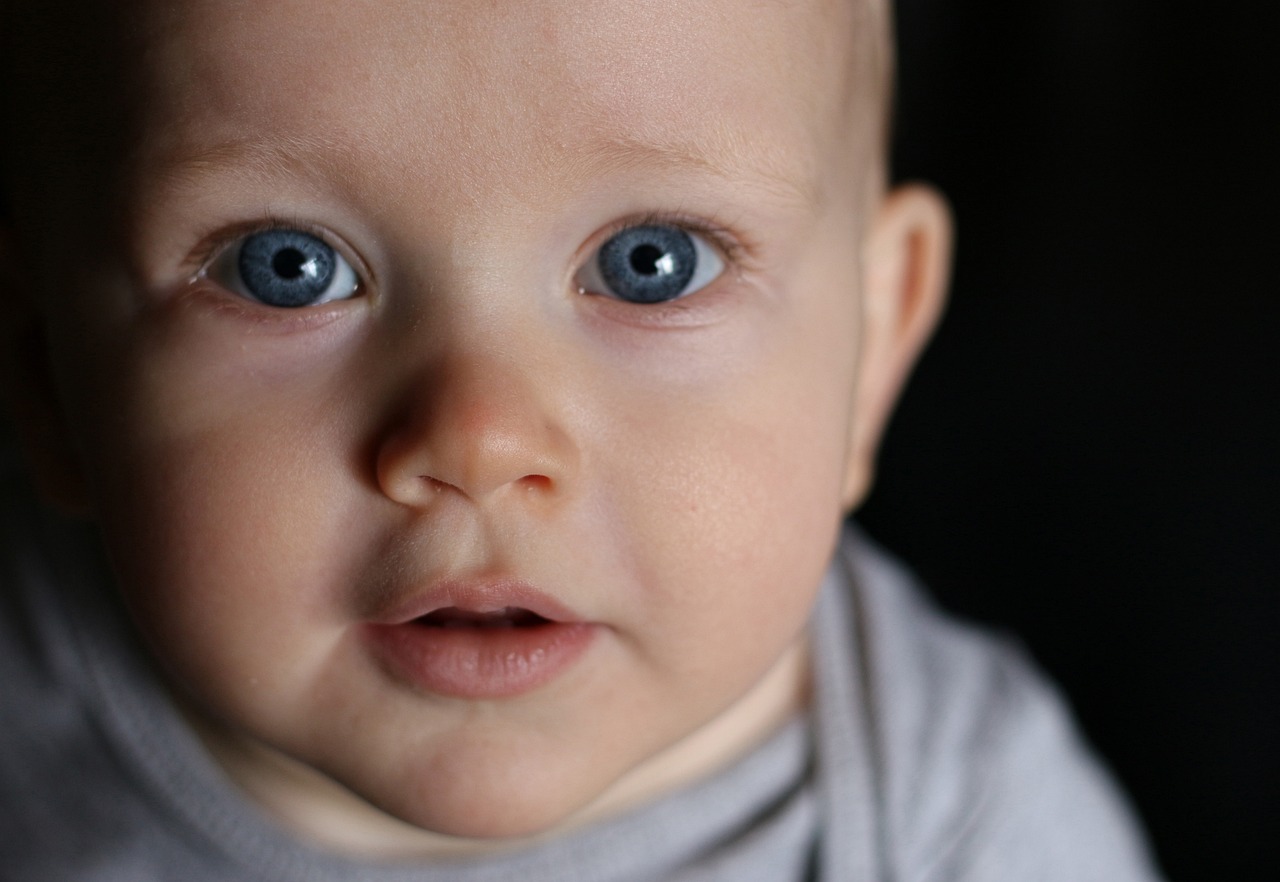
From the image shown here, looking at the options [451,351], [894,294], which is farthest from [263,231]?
[894,294]

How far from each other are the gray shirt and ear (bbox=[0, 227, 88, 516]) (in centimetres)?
17

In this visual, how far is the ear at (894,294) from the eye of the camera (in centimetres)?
101

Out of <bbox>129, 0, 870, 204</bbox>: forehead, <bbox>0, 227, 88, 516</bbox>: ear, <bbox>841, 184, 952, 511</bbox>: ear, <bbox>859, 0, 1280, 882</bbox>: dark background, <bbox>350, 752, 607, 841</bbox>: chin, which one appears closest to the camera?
<bbox>129, 0, 870, 204</bbox>: forehead

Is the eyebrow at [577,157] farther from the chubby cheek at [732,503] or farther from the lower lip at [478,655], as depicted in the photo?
the lower lip at [478,655]

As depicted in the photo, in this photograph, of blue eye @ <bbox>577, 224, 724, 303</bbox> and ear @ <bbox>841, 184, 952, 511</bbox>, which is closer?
blue eye @ <bbox>577, 224, 724, 303</bbox>

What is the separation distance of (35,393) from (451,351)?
1.14 feet

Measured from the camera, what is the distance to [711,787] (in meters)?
1.02

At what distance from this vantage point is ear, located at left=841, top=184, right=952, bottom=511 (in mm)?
1013

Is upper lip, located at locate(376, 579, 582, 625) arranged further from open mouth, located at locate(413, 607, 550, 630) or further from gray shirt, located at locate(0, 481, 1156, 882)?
gray shirt, located at locate(0, 481, 1156, 882)

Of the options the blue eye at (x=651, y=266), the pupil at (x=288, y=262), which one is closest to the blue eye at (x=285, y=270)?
the pupil at (x=288, y=262)

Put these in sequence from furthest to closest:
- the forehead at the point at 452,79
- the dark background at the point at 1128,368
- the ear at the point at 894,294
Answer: the dark background at the point at 1128,368 < the ear at the point at 894,294 < the forehead at the point at 452,79

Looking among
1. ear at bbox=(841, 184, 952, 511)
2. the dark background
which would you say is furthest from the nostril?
the dark background

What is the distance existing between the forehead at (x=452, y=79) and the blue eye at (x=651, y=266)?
0.06m

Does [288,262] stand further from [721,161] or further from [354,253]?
[721,161]
